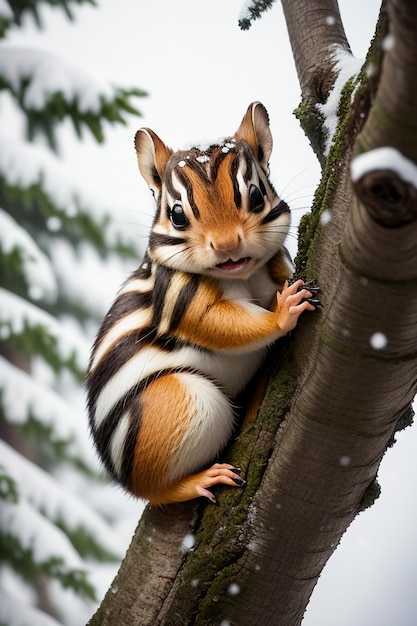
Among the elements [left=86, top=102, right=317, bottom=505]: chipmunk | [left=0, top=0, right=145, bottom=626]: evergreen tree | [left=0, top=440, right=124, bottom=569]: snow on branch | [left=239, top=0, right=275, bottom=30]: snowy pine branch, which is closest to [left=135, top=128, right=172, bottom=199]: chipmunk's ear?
[left=86, top=102, right=317, bottom=505]: chipmunk

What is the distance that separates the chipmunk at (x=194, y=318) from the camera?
761 mm

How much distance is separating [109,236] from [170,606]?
74.2 inches

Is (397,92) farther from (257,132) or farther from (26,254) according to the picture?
(26,254)

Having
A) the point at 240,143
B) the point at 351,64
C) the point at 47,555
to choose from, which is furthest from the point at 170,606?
the point at 47,555

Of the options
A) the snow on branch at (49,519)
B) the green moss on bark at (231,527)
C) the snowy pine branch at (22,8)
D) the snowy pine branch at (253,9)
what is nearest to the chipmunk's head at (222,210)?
the green moss on bark at (231,527)

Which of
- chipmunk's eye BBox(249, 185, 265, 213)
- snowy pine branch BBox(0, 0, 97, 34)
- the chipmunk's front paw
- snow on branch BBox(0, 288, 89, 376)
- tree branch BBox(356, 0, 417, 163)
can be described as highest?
snowy pine branch BBox(0, 0, 97, 34)

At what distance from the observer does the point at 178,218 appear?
0.79 meters

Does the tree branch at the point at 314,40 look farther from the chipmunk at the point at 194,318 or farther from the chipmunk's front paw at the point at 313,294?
the chipmunk's front paw at the point at 313,294

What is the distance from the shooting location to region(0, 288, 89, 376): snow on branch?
2371 millimetres

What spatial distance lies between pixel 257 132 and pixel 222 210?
5.3 inches

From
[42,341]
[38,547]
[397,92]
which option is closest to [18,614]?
[38,547]

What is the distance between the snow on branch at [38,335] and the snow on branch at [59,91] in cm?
58

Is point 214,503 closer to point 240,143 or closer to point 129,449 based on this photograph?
point 129,449

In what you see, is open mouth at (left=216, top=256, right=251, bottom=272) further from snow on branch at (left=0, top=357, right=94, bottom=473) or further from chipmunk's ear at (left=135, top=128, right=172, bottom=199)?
snow on branch at (left=0, top=357, right=94, bottom=473)
